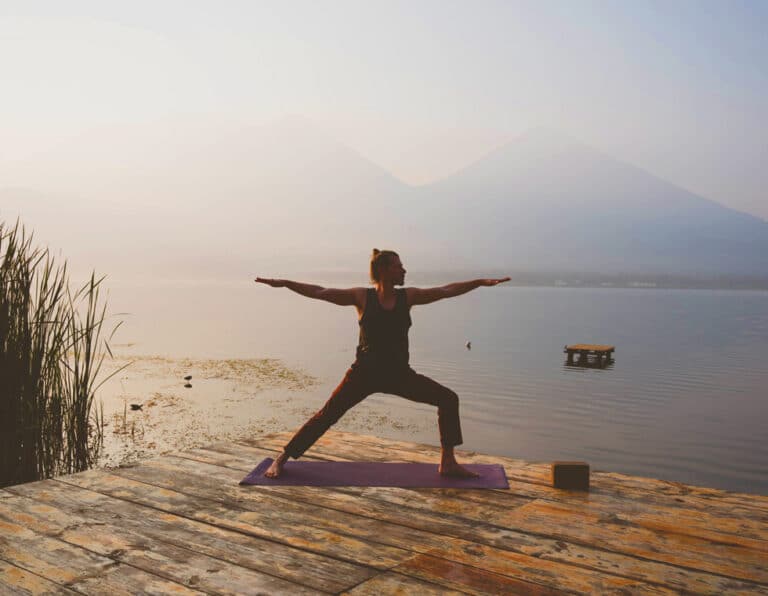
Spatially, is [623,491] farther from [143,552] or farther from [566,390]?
[566,390]

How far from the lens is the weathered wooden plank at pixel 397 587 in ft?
8.55

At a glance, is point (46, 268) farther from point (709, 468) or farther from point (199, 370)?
point (199, 370)

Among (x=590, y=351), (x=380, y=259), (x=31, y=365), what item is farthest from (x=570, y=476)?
(x=590, y=351)

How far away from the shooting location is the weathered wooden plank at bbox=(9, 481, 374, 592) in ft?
9.11

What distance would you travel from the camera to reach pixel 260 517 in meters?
3.48

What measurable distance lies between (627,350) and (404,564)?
75.0 feet

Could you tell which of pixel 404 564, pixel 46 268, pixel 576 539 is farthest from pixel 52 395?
pixel 576 539

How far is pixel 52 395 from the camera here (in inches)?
204

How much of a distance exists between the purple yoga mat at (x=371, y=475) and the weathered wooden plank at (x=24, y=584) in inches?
56.6

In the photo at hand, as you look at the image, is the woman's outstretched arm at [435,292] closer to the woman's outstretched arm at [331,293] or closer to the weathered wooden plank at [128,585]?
the woman's outstretched arm at [331,293]

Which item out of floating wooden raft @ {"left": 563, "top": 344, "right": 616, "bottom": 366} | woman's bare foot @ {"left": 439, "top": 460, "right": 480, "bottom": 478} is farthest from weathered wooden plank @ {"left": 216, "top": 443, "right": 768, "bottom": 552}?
floating wooden raft @ {"left": 563, "top": 344, "right": 616, "bottom": 366}

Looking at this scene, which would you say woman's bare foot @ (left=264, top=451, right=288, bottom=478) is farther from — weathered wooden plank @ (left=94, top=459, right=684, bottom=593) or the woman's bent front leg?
weathered wooden plank @ (left=94, top=459, right=684, bottom=593)

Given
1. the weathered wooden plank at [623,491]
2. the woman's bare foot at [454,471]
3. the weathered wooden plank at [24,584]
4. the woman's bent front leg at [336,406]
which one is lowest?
the weathered wooden plank at [24,584]

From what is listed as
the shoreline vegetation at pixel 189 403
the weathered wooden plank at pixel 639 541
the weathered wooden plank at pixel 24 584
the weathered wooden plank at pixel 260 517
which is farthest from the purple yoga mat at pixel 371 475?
the shoreline vegetation at pixel 189 403
